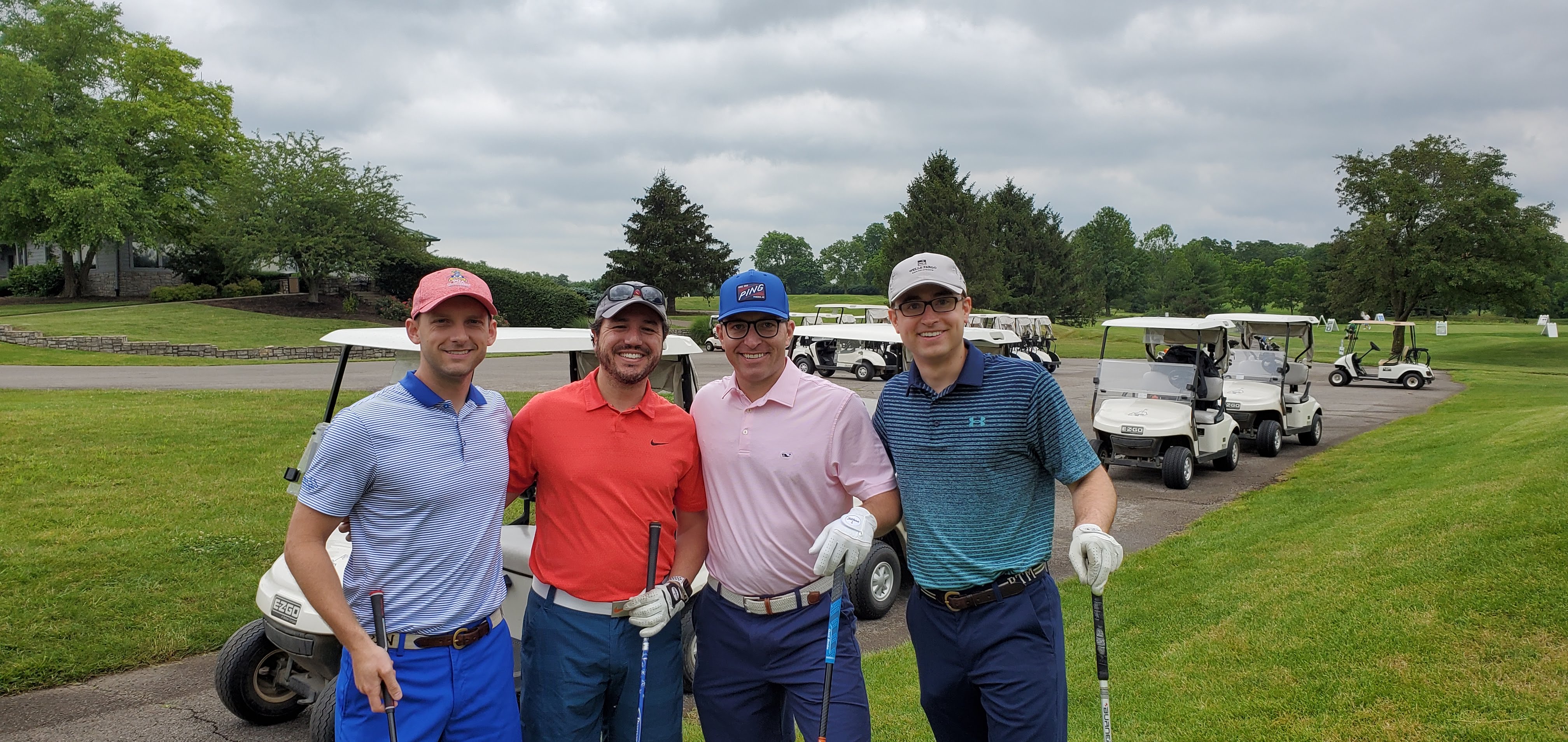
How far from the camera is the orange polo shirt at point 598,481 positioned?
9.70ft

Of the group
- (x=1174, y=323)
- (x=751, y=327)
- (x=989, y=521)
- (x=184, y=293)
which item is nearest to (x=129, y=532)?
(x=751, y=327)

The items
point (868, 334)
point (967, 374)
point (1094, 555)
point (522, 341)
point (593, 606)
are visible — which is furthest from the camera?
point (868, 334)

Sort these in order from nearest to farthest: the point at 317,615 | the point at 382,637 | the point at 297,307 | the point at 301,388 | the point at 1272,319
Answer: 1. the point at 382,637
2. the point at 317,615
3. the point at 1272,319
4. the point at 301,388
5. the point at 297,307

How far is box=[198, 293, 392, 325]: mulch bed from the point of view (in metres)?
39.3

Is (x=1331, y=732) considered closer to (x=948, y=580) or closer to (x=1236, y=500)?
(x=948, y=580)

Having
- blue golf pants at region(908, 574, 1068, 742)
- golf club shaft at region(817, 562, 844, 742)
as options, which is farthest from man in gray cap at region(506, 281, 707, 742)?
blue golf pants at region(908, 574, 1068, 742)

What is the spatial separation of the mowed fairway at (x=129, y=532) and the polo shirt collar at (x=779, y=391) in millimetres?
4104

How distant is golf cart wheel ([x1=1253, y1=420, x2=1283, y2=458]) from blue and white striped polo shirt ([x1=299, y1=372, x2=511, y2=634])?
565 inches

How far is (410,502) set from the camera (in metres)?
2.64

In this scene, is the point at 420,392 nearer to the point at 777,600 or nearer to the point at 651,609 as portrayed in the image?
the point at 651,609

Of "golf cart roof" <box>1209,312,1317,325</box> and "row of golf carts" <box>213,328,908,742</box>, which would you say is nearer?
"row of golf carts" <box>213,328,908,742</box>

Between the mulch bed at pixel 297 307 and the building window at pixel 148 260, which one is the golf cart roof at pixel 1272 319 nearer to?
the mulch bed at pixel 297 307

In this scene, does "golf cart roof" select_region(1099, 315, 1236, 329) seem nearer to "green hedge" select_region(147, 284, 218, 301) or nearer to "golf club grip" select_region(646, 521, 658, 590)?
"golf club grip" select_region(646, 521, 658, 590)

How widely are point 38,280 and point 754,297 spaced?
51.9 m
